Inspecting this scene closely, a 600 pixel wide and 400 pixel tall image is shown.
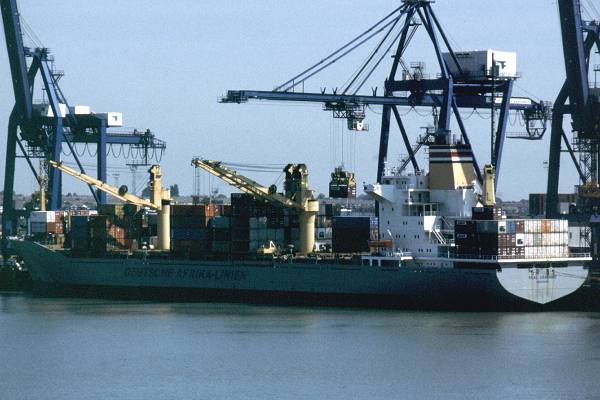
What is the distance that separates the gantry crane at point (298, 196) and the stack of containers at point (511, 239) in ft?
36.6

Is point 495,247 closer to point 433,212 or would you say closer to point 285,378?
point 433,212

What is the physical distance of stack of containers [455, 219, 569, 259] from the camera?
248ft

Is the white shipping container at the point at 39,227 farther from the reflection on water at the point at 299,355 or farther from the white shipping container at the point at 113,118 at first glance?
the reflection on water at the point at 299,355

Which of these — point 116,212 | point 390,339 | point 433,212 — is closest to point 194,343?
point 390,339

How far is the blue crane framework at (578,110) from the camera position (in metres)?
86.4

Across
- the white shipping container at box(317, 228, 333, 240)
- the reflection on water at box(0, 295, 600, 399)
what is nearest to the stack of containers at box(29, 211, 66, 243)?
the white shipping container at box(317, 228, 333, 240)

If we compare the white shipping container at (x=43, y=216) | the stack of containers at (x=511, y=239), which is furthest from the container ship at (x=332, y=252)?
the white shipping container at (x=43, y=216)

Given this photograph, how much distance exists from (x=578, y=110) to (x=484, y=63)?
23.3ft

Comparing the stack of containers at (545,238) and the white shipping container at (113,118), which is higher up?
the white shipping container at (113,118)

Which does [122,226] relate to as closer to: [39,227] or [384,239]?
[39,227]

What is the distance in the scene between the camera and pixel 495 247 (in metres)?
75.5

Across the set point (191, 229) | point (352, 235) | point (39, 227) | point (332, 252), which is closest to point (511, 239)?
point (352, 235)

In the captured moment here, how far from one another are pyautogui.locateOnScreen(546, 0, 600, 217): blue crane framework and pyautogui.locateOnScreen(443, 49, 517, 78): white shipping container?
373 cm

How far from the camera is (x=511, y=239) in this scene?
75688mm
